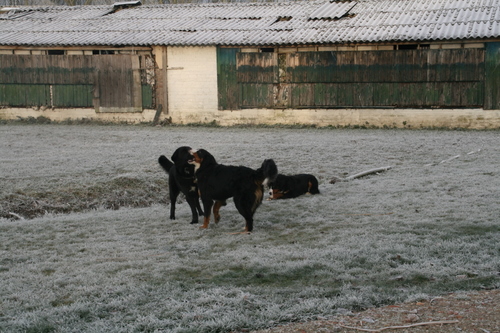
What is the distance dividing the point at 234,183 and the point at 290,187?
2467 mm

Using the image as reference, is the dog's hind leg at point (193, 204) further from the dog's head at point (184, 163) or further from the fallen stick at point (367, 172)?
the fallen stick at point (367, 172)

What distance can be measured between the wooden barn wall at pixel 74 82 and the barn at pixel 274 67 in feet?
0.14

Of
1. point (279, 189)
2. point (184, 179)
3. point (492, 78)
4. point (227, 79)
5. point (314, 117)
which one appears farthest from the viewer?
point (227, 79)

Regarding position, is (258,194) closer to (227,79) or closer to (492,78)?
(492,78)

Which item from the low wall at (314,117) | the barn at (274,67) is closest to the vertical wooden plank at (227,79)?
the barn at (274,67)

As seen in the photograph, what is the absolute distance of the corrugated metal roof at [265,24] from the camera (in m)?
20.5

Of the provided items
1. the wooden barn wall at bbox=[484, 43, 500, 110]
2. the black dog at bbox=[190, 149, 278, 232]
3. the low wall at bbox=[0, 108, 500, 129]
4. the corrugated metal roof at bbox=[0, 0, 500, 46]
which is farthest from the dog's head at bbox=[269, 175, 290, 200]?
the wooden barn wall at bbox=[484, 43, 500, 110]

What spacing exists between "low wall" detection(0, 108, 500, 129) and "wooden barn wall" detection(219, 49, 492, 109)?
0.26 m

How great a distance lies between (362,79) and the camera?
20766 millimetres

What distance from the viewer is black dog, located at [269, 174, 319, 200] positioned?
9242 mm

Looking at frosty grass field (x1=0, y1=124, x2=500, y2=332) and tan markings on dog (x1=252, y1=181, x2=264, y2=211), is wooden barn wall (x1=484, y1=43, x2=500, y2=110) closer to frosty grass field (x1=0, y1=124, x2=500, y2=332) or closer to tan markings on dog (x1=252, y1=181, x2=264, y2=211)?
frosty grass field (x1=0, y1=124, x2=500, y2=332)

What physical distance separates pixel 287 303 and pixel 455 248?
89.4 inches

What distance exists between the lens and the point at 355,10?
24.0 metres

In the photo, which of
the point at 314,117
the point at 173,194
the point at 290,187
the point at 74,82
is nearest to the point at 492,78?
the point at 314,117
